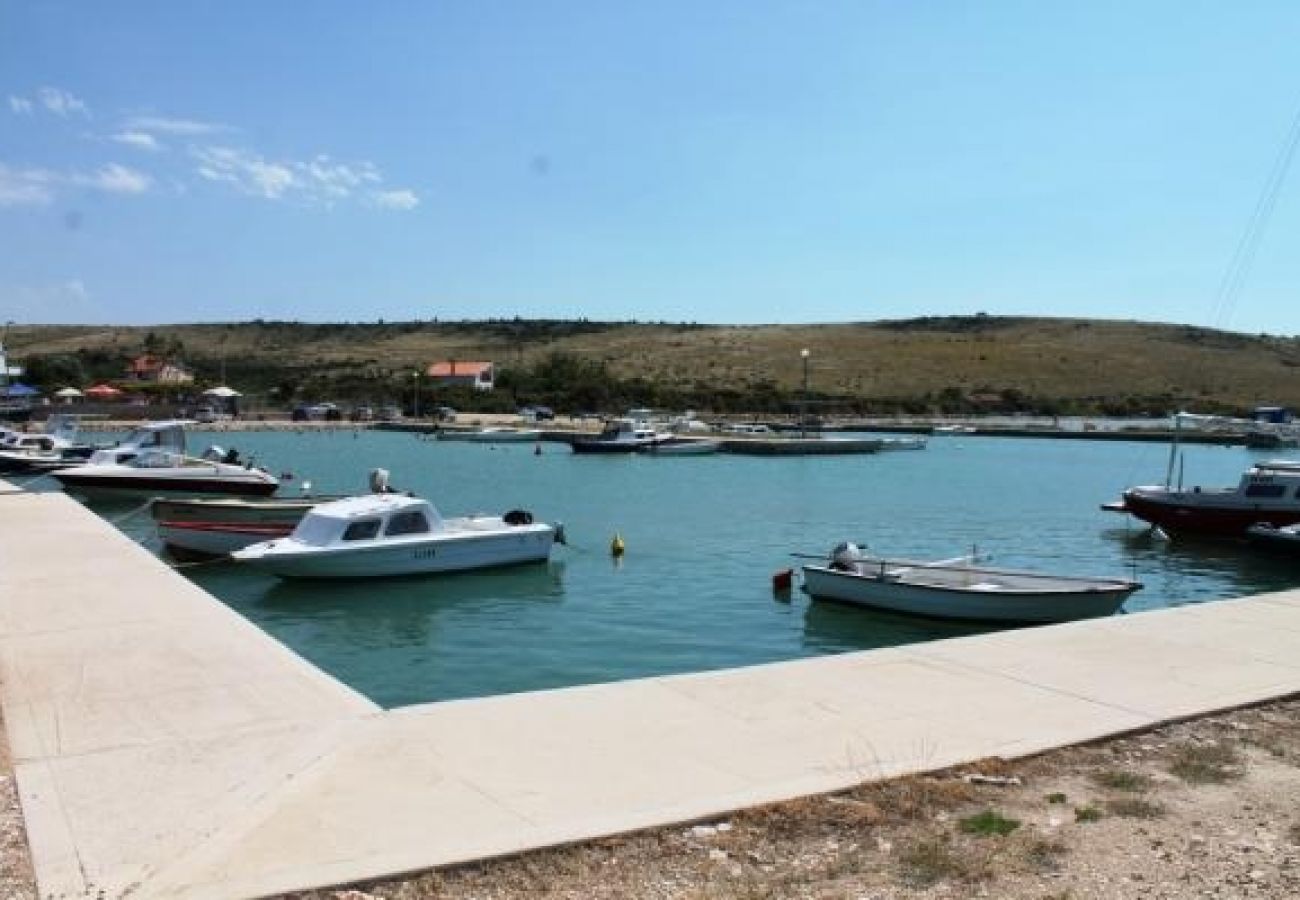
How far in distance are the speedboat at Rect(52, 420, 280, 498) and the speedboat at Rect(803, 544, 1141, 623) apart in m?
23.1

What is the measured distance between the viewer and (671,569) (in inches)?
1037

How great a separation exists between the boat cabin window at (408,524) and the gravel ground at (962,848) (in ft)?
50.5

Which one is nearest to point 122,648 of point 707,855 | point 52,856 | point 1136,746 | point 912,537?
point 52,856

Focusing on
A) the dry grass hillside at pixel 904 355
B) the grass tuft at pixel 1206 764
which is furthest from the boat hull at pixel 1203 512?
the dry grass hillside at pixel 904 355

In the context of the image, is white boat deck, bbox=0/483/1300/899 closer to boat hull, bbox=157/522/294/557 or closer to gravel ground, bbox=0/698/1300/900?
gravel ground, bbox=0/698/1300/900

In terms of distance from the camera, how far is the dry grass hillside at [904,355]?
484 feet

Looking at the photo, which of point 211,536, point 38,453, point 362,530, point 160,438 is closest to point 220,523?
point 211,536

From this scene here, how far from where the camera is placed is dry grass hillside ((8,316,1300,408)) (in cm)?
14762

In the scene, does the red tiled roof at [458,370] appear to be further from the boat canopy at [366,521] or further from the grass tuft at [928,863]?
the grass tuft at [928,863]

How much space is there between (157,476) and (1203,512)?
106 ft

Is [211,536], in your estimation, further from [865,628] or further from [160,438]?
[160,438]

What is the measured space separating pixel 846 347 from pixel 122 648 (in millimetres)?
162553

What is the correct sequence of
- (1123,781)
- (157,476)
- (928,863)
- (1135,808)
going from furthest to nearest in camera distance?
(157,476) → (1123,781) → (1135,808) → (928,863)

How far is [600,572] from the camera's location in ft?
85.1
